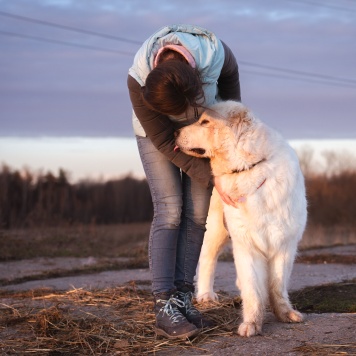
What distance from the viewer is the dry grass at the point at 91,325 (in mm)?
4484

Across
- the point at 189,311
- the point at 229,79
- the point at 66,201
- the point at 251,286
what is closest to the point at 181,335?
the point at 189,311

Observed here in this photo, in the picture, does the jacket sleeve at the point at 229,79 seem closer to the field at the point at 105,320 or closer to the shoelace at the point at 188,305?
the shoelace at the point at 188,305

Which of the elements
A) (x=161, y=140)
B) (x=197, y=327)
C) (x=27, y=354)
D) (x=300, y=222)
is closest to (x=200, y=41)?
(x=161, y=140)

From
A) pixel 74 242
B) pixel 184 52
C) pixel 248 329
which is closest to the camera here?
pixel 184 52

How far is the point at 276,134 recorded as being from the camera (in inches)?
193

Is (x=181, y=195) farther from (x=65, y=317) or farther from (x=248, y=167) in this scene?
(x=65, y=317)

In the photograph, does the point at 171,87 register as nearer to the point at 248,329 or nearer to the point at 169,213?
the point at 169,213

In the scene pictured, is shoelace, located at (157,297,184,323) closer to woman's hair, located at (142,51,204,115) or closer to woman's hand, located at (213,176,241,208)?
woman's hand, located at (213,176,241,208)

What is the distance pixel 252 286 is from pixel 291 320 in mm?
456

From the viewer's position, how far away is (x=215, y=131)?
480 cm

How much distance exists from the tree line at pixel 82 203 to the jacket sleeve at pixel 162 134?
11.0 meters

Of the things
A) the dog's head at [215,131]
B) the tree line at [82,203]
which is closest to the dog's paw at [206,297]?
the dog's head at [215,131]

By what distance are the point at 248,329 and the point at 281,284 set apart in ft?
1.68

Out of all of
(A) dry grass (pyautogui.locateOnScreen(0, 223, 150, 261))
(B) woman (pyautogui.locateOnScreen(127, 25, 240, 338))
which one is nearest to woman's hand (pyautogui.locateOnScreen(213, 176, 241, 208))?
(B) woman (pyautogui.locateOnScreen(127, 25, 240, 338))
